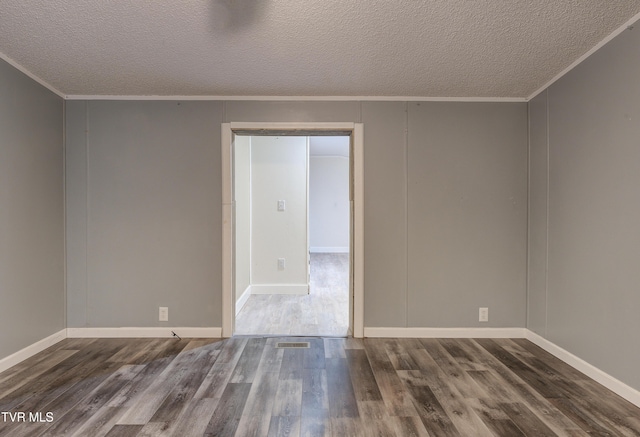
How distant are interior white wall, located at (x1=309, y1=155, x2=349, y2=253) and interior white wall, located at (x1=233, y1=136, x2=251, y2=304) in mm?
4759

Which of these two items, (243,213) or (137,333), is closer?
(137,333)

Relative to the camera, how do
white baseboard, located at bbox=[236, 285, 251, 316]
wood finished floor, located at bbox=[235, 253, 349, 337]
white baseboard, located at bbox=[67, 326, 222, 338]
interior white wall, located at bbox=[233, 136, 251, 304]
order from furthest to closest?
interior white wall, located at bbox=[233, 136, 251, 304] < white baseboard, located at bbox=[236, 285, 251, 316] < wood finished floor, located at bbox=[235, 253, 349, 337] < white baseboard, located at bbox=[67, 326, 222, 338]

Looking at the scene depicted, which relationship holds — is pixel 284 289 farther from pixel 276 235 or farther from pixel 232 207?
pixel 232 207

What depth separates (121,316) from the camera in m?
3.02

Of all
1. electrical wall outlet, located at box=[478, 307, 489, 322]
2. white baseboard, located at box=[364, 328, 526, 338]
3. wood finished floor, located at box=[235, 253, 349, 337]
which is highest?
electrical wall outlet, located at box=[478, 307, 489, 322]

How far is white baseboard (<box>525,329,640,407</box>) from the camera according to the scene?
198cm

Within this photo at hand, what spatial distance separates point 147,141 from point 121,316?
1593 mm

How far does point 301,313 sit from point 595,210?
2.84 meters

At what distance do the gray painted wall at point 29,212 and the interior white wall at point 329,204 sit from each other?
6715 millimetres

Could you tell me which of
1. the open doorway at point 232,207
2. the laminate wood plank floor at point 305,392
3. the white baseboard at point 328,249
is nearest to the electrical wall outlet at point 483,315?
the laminate wood plank floor at point 305,392

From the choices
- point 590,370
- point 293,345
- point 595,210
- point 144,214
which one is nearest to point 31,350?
point 144,214

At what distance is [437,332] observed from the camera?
3.03 m

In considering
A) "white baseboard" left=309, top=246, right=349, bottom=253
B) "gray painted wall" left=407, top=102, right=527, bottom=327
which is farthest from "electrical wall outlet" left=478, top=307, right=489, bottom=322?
"white baseboard" left=309, top=246, right=349, bottom=253

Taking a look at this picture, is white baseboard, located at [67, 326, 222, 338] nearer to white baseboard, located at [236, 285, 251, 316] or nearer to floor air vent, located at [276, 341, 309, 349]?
floor air vent, located at [276, 341, 309, 349]
